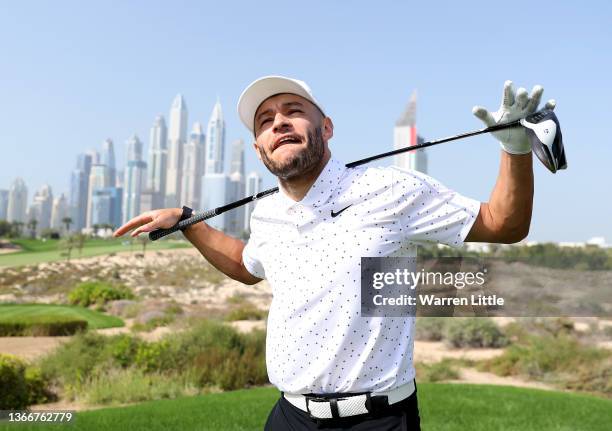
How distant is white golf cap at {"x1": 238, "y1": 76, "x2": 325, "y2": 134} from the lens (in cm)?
242

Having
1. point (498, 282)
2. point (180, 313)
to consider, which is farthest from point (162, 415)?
point (180, 313)

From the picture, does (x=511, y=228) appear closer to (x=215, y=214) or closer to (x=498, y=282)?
(x=498, y=282)

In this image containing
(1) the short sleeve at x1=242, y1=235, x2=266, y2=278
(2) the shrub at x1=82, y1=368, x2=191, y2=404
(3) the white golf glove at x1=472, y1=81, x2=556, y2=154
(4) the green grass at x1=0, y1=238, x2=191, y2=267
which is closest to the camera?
(3) the white golf glove at x1=472, y1=81, x2=556, y2=154

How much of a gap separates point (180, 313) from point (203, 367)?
42.8ft

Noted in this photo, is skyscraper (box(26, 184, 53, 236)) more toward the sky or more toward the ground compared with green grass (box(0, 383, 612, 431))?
more toward the sky

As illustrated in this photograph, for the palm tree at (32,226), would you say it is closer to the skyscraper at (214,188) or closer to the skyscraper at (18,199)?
the skyscraper at (214,188)

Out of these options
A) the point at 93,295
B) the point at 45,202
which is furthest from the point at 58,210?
the point at 93,295

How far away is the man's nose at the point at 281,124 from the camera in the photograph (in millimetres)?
2404

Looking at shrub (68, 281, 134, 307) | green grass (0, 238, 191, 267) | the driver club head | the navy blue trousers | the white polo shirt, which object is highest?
green grass (0, 238, 191, 267)

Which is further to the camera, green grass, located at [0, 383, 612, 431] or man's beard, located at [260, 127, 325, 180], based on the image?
green grass, located at [0, 383, 612, 431]

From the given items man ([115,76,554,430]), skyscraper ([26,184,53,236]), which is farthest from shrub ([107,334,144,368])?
skyscraper ([26,184,53,236])

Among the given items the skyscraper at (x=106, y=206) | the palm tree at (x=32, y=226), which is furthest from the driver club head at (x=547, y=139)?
the skyscraper at (x=106, y=206)

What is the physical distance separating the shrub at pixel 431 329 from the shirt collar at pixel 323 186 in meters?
15.8

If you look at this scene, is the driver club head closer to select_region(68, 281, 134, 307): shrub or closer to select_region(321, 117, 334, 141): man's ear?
select_region(321, 117, 334, 141): man's ear
